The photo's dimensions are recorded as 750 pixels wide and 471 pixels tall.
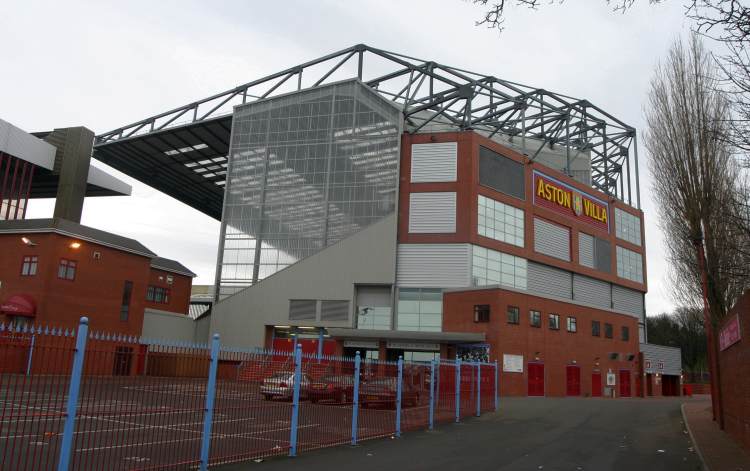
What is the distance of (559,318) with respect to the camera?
4897 cm

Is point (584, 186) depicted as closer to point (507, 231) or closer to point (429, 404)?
point (507, 231)

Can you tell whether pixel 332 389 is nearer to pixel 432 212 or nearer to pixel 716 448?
pixel 716 448

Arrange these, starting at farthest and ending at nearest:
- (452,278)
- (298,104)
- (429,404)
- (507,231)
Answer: (298,104) < (507,231) < (452,278) < (429,404)

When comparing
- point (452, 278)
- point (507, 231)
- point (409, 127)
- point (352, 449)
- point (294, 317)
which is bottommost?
point (352, 449)

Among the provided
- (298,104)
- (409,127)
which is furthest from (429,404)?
(298,104)

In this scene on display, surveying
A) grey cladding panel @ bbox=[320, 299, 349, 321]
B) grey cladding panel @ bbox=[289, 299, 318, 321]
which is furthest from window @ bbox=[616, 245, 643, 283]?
grey cladding panel @ bbox=[289, 299, 318, 321]

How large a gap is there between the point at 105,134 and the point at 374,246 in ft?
124

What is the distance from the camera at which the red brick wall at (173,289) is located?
58.1 m

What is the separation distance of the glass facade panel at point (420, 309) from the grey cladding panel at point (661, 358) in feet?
81.4

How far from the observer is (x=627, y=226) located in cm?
6712

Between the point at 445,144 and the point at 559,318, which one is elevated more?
the point at 445,144

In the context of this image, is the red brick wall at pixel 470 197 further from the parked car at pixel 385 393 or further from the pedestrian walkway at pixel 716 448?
the parked car at pixel 385 393

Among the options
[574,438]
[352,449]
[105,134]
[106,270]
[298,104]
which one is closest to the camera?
[352,449]

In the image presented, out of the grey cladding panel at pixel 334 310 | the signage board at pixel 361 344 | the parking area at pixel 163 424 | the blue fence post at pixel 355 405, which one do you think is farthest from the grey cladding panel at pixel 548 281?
the blue fence post at pixel 355 405
